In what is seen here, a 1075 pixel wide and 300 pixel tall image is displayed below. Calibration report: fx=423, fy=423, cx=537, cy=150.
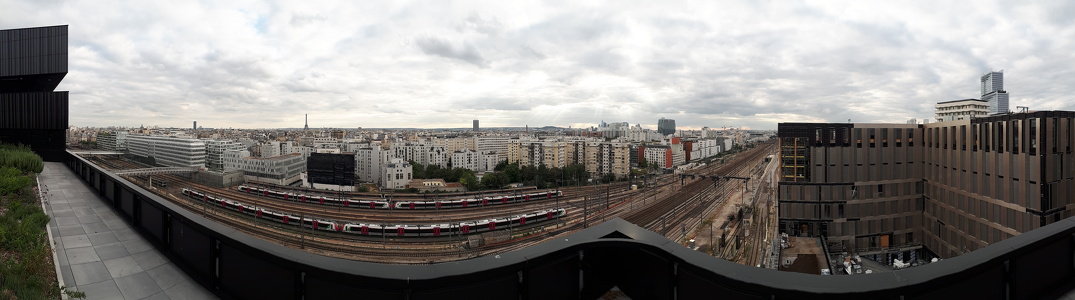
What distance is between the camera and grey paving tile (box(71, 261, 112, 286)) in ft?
5.06

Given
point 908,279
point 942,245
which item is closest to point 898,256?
point 942,245

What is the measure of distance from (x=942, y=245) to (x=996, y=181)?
291cm

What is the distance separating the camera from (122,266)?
170cm

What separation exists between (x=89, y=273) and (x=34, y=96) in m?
12.9

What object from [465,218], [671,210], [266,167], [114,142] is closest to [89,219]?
[465,218]

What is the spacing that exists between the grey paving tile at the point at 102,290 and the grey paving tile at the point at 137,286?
0.05ft

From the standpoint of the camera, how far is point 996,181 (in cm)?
860

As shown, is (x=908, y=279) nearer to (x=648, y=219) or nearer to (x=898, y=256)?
(x=898, y=256)

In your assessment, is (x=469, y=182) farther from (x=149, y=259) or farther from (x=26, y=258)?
(x=26, y=258)

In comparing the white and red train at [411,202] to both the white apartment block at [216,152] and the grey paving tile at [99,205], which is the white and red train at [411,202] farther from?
the grey paving tile at [99,205]

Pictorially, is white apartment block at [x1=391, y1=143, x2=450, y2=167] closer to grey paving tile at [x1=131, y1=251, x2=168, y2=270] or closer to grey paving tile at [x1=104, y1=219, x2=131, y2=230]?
grey paving tile at [x1=104, y1=219, x2=131, y2=230]

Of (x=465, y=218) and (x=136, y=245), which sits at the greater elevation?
(x=136, y=245)

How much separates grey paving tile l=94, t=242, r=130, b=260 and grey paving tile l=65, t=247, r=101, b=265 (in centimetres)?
2

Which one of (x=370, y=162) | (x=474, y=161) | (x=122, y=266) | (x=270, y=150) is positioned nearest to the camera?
(x=122, y=266)
